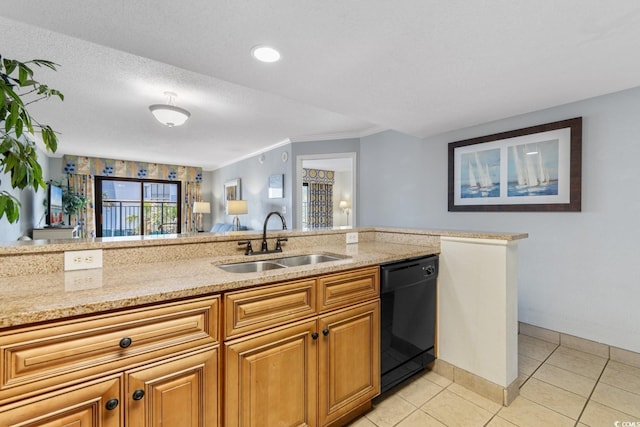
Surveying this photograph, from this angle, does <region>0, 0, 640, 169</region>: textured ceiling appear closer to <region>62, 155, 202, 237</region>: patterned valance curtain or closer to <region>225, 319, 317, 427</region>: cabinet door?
<region>225, 319, 317, 427</region>: cabinet door

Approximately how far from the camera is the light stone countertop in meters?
0.83

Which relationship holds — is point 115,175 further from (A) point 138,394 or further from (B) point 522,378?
(B) point 522,378

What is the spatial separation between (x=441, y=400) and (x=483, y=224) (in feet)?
6.09

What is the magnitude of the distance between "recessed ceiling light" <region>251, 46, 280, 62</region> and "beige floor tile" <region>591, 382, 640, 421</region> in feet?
9.46

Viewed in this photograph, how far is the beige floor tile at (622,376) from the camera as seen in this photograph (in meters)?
1.89

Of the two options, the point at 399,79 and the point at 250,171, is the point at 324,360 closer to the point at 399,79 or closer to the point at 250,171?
the point at 399,79

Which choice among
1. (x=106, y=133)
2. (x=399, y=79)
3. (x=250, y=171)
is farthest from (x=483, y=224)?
(x=106, y=133)

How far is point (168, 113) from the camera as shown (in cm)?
287

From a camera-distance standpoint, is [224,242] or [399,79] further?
[399,79]

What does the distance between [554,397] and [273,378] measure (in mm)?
1824

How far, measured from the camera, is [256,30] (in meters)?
1.46

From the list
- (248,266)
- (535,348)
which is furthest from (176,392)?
(535,348)

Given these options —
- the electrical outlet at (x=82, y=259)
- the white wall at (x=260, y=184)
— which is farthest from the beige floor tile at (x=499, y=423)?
the white wall at (x=260, y=184)

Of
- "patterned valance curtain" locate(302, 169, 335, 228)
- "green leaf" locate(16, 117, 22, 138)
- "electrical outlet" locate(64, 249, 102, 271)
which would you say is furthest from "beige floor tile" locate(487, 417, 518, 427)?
"patterned valance curtain" locate(302, 169, 335, 228)
